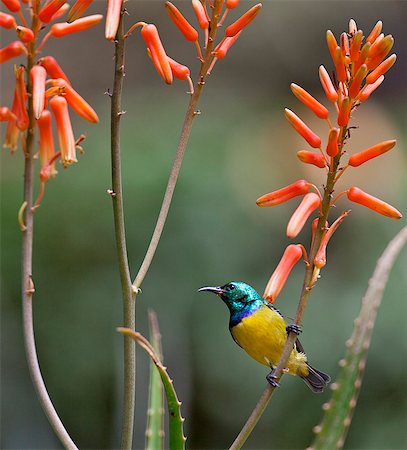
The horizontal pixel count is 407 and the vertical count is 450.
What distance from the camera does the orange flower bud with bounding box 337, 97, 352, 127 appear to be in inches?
36.5

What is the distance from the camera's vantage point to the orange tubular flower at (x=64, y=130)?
1.17 meters

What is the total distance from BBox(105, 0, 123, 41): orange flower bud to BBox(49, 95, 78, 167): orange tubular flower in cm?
20

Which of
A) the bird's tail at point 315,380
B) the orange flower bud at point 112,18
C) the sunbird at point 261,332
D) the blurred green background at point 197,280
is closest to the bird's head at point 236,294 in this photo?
the sunbird at point 261,332

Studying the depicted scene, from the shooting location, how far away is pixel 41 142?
4.23 feet

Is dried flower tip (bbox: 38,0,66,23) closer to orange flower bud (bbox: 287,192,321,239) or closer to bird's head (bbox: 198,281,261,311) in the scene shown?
orange flower bud (bbox: 287,192,321,239)

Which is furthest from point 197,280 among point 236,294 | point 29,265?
point 29,265

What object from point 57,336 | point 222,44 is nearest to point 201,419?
point 57,336

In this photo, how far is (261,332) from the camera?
1315 mm

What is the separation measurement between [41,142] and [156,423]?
19.2 inches

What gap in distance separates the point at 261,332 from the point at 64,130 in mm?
458

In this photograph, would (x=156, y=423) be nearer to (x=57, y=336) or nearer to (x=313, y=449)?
(x=313, y=449)

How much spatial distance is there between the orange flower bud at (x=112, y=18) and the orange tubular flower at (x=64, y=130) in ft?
0.65

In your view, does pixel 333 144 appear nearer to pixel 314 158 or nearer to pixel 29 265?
pixel 314 158

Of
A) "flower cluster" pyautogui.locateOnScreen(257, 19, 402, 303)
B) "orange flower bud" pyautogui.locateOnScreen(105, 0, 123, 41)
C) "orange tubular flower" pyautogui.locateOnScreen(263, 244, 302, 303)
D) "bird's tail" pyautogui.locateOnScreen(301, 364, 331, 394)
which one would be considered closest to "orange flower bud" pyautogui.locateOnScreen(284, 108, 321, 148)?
"flower cluster" pyautogui.locateOnScreen(257, 19, 402, 303)
